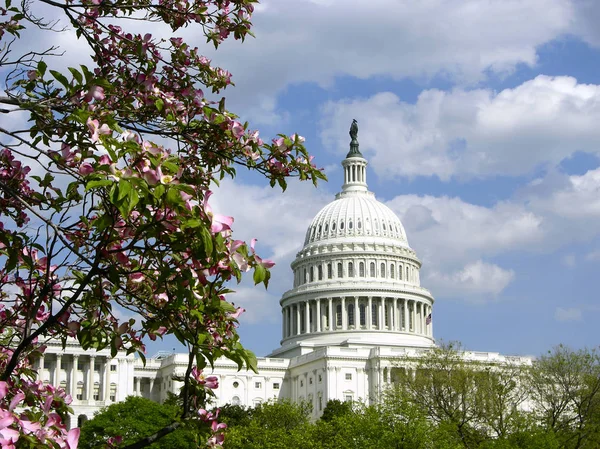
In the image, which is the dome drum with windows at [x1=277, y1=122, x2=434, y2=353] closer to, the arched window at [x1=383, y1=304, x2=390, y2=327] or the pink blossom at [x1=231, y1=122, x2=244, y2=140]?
the arched window at [x1=383, y1=304, x2=390, y2=327]

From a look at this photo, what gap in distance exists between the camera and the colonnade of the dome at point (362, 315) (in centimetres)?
17350

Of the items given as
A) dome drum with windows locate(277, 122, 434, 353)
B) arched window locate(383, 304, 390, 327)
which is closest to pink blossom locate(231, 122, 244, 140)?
dome drum with windows locate(277, 122, 434, 353)

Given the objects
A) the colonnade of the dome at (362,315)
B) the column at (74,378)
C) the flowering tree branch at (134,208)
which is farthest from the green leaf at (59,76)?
the colonnade of the dome at (362,315)

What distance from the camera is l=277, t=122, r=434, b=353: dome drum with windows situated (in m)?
173

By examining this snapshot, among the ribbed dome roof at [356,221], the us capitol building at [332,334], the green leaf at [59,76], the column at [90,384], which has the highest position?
the ribbed dome roof at [356,221]

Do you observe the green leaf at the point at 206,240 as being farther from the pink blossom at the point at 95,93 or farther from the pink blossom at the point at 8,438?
the pink blossom at the point at 95,93

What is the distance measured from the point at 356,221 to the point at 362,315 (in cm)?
1895

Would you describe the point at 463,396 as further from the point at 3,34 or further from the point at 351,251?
the point at 351,251

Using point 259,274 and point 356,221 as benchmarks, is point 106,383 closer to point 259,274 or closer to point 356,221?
point 356,221

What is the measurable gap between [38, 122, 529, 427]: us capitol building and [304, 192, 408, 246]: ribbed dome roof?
0.70 feet

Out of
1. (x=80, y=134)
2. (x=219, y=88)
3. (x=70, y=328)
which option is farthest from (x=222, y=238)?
(x=219, y=88)

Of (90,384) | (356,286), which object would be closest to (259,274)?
(90,384)

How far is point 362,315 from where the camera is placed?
575ft

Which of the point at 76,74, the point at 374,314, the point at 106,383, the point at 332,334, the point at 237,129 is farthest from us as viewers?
the point at 374,314
